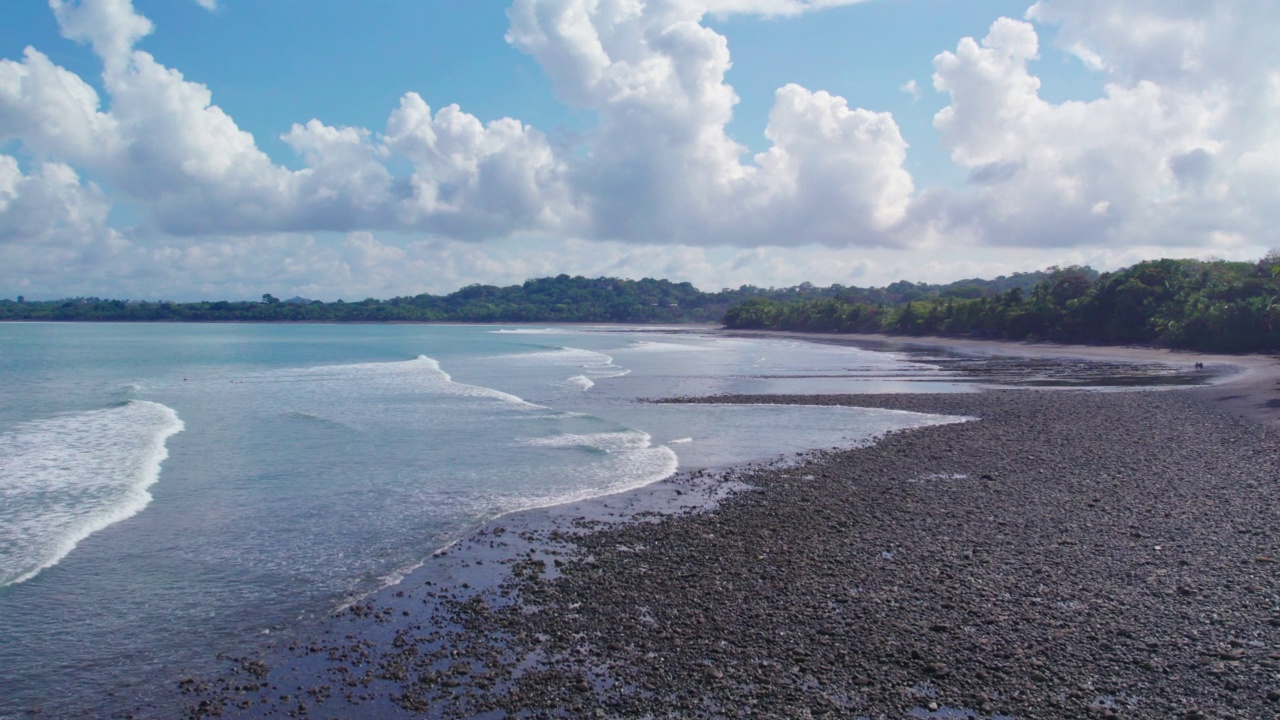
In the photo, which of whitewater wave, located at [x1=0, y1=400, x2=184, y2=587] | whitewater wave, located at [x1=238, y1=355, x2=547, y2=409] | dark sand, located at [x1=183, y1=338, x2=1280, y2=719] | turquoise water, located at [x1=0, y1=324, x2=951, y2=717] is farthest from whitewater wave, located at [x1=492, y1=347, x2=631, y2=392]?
dark sand, located at [x1=183, y1=338, x2=1280, y2=719]

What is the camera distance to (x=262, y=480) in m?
18.6

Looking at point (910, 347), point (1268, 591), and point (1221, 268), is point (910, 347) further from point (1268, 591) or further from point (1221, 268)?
point (1268, 591)

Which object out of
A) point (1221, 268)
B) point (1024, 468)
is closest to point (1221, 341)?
point (1221, 268)

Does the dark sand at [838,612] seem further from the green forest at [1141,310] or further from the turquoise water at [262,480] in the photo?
the green forest at [1141,310]

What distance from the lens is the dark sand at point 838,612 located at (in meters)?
7.70

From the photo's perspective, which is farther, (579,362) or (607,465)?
(579,362)

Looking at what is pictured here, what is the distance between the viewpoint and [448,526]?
572 inches

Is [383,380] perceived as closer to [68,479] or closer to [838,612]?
[68,479]

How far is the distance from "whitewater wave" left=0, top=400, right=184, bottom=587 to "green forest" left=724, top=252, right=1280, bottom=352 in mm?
59310

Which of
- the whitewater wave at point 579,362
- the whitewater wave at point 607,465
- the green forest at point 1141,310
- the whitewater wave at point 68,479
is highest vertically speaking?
the green forest at point 1141,310

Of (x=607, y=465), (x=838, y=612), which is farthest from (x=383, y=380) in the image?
(x=838, y=612)

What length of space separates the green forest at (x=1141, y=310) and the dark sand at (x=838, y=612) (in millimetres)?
46058

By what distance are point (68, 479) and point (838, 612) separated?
1739cm

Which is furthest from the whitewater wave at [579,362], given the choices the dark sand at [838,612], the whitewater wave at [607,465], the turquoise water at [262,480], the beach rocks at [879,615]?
the beach rocks at [879,615]
